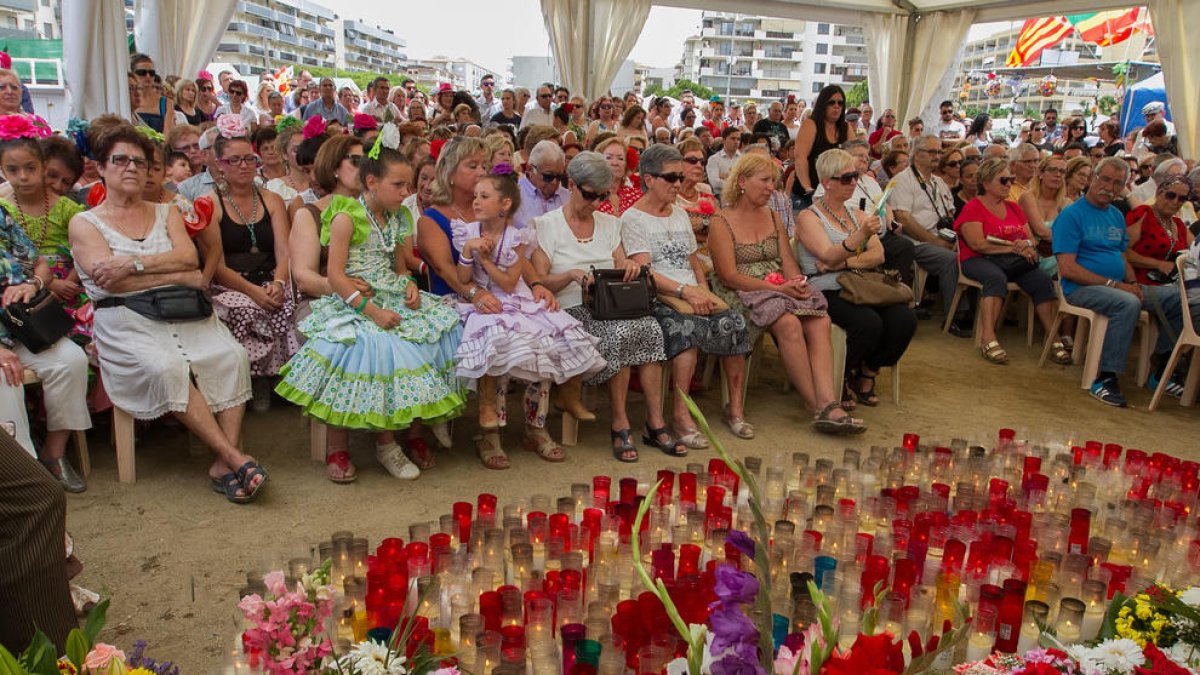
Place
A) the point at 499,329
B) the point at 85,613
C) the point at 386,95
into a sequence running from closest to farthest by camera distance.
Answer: the point at 85,613 < the point at 499,329 < the point at 386,95

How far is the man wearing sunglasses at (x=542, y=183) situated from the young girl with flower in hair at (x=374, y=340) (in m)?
1.17

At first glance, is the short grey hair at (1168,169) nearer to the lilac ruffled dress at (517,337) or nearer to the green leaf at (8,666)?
the lilac ruffled dress at (517,337)

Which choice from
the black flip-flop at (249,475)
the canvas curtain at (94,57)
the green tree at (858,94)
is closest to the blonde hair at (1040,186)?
the black flip-flop at (249,475)

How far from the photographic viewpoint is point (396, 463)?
380cm

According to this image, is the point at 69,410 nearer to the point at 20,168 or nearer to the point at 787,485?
the point at 20,168

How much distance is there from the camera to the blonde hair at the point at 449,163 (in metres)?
4.14

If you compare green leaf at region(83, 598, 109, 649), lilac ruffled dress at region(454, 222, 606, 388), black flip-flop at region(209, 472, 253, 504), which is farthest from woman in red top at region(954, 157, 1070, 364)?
green leaf at region(83, 598, 109, 649)

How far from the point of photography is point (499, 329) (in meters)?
3.85

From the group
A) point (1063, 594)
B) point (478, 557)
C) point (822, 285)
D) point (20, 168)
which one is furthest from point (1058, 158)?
point (20, 168)

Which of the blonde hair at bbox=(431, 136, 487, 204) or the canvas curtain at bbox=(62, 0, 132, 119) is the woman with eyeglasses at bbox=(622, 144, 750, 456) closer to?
the blonde hair at bbox=(431, 136, 487, 204)

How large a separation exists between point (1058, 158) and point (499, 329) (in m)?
5.36

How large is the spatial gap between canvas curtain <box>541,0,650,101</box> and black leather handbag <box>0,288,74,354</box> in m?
9.21

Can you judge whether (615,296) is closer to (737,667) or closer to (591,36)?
(737,667)

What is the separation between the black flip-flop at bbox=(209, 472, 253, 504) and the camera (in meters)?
3.46
